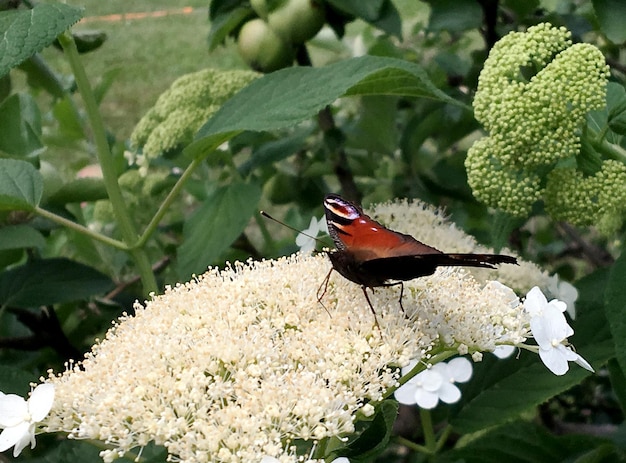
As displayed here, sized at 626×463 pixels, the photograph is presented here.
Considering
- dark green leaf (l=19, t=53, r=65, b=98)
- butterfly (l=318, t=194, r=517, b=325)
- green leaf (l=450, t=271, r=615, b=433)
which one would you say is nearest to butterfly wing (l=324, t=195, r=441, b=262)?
butterfly (l=318, t=194, r=517, b=325)

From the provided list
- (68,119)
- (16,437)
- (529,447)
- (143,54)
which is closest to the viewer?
(16,437)

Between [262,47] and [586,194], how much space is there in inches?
26.3

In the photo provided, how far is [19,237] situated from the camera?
45.5 inches

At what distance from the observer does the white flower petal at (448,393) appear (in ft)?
3.30

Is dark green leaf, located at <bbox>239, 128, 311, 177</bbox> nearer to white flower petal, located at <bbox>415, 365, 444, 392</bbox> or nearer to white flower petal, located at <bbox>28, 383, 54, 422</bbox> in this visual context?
white flower petal, located at <bbox>415, 365, 444, 392</bbox>

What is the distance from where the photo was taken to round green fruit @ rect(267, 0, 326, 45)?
1.34 meters

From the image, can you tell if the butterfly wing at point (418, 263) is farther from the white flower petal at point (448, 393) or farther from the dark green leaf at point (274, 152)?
the dark green leaf at point (274, 152)

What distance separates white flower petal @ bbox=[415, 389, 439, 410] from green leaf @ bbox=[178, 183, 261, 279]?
365mm

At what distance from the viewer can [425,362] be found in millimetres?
786

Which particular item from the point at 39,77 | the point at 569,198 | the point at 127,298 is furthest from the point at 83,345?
the point at 569,198

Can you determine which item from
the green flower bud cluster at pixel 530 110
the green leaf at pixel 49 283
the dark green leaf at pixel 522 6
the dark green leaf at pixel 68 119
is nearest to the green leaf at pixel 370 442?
the green flower bud cluster at pixel 530 110

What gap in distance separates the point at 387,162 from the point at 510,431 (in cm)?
82

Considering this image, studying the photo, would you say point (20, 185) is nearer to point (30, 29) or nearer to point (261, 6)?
point (30, 29)

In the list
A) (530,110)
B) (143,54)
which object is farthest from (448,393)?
(143,54)
